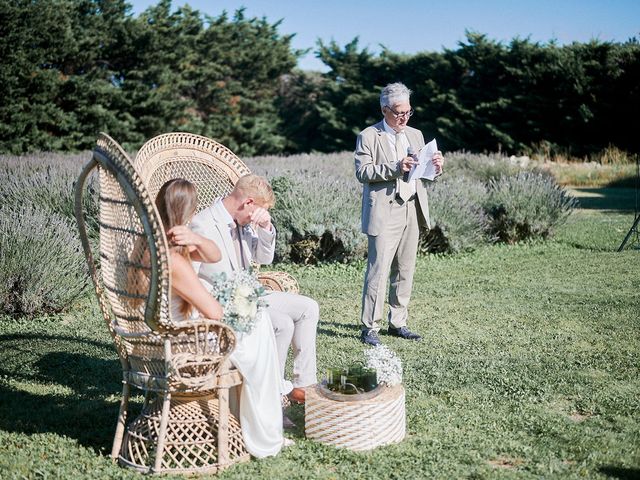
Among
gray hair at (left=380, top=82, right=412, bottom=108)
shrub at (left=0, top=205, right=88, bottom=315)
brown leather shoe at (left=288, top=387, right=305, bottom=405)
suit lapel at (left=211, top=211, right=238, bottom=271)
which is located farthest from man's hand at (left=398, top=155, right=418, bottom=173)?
shrub at (left=0, top=205, right=88, bottom=315)

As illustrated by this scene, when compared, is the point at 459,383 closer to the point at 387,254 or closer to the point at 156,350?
the point at 387,254

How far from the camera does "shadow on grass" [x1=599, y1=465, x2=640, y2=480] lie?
139 inches

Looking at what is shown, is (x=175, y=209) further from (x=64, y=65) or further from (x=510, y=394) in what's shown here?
(x=64, y=65)

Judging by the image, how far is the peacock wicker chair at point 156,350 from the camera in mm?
3451

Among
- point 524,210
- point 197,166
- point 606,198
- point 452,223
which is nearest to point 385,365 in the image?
point 197,166

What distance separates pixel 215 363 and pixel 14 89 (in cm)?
2292

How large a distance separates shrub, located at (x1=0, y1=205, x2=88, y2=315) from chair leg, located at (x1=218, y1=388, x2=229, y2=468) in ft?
12.5

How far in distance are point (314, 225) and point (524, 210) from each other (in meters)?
3.50

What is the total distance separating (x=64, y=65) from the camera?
1069 inches

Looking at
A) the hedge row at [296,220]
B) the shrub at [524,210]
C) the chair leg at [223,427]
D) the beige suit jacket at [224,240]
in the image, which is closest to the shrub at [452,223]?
the hedge row at [296,220]

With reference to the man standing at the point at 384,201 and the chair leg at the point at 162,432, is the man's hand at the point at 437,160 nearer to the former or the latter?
the man standing at the point at 384,201

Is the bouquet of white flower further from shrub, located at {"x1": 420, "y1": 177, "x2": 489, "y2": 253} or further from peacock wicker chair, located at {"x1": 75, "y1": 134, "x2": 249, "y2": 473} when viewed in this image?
shrub, located at {"x1": 420, "y1": 177, "x2": 489, "y2": 253}

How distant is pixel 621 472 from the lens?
3574mm

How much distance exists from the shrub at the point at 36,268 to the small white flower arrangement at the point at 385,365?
391 cm
